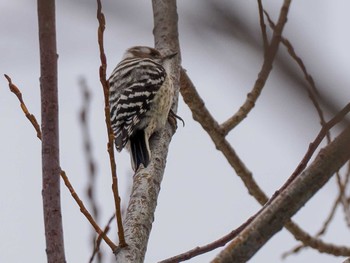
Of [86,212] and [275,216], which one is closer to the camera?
[275,216]

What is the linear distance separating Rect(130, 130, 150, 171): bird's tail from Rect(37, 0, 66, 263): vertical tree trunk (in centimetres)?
186

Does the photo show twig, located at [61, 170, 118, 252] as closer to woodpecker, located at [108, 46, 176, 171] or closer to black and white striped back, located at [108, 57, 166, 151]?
woodpecker, located at [108, 46, 176, 171]

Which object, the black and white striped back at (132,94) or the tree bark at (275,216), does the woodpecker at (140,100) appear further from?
the tree bark at (275,216)

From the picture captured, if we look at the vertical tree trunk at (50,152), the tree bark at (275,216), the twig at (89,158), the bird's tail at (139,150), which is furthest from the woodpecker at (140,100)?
the tree bark at (275,216)

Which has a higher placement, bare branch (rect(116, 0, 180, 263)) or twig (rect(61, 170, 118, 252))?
bare branch (rect(116, 0, 180, 263))

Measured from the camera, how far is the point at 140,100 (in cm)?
559

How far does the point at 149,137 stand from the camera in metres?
4.84

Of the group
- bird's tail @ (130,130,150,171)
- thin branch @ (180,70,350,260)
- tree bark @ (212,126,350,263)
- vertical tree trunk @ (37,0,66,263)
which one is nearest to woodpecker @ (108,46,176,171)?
bird's tail @ (130,130,150,171)

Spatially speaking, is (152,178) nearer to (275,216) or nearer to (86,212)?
(86,212)

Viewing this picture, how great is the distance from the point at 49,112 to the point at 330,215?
295cm

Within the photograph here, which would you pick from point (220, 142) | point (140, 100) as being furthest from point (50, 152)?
point (140, 100)

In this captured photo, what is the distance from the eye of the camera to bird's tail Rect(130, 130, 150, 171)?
4175 millimetres

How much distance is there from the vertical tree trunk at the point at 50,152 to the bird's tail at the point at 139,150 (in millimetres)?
1863

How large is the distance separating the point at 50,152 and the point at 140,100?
3.44 meters
